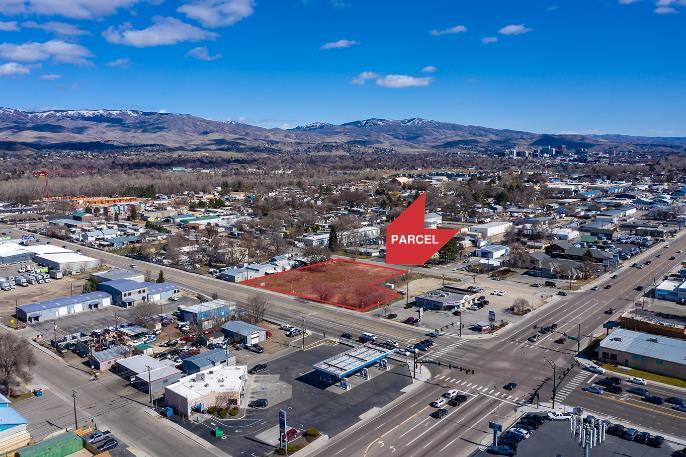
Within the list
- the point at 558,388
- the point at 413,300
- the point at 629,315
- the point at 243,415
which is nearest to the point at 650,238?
the point at 629,315

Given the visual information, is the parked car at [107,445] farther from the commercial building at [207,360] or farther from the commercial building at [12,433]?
the commercial building at [207,360]

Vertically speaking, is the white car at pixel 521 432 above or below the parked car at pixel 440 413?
above

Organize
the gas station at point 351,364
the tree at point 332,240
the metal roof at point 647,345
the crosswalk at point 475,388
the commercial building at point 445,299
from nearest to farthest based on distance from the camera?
the crosswalk at point 475,388, the gas station at point 351,364, the metal roof at point 647,345, the commercial building at point 445,299, the tree at point 332,240

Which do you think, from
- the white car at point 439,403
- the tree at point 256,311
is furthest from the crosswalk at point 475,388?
the tree at point 256,311

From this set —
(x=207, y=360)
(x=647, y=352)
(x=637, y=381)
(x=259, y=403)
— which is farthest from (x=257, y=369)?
(x=647, y=352)

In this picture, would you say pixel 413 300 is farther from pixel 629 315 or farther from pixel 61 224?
pixel 61 224
